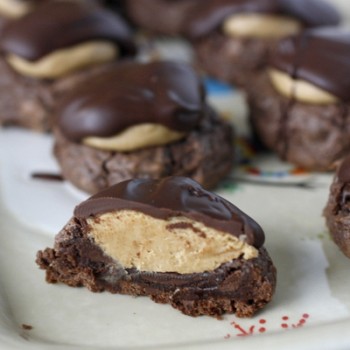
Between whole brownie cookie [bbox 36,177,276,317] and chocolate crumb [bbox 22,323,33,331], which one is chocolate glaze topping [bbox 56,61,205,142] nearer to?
whole brownie cookie [bbox 36,177,276,317]

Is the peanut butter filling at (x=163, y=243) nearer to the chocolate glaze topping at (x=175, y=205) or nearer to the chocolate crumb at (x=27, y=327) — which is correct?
the chocolate glaze topping at (x=175, y=205)

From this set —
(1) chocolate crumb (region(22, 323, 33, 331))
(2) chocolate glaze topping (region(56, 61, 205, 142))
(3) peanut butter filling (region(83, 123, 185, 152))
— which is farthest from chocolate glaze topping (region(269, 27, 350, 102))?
(1) chocolate crumb (region(22, 323, 33, 331))

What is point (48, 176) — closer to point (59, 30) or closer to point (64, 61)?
point (64, 61)

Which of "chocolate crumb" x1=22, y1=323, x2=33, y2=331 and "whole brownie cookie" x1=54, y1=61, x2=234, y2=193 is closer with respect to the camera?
"chocolate crumb" x1=22, y1=323, x2=33, y2=331

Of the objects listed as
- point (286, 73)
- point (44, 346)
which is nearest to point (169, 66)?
point (286, 73)

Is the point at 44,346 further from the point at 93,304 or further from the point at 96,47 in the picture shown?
the point at 96,47

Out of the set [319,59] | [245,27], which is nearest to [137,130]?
[319,59]

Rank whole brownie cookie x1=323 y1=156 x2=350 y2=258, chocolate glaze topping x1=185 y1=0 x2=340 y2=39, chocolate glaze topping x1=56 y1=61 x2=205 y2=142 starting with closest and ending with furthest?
whole brownie cookie x1=323 y1=156 x2=350 y2=258 < chocolate glaze topping x1=56 y1=61 x2=205 y2=142 < chocolate glaze topping x1=185 y1=0 x2=340 y2=39
